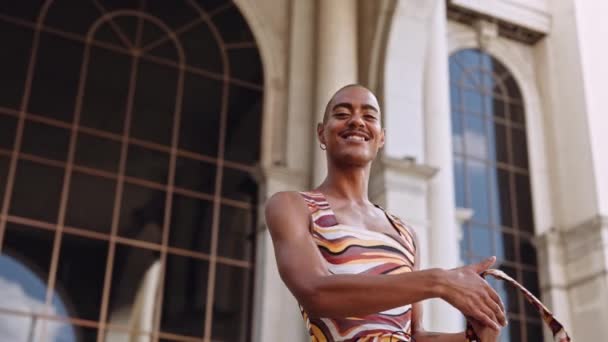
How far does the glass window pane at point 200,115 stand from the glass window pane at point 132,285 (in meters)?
1.58

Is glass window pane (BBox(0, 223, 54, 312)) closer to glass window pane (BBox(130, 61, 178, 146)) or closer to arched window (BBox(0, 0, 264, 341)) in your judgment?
arched window (BBox(0, 0, 264, 341))

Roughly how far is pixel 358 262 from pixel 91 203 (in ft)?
29.2

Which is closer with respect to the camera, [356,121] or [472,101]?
[356,121]

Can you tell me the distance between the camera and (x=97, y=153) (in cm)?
1109

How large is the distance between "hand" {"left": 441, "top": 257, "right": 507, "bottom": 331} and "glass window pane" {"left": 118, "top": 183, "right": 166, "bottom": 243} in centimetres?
912

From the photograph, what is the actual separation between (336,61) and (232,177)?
1940mm

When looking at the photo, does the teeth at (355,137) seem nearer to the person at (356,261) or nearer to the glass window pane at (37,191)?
the person at (356,261)

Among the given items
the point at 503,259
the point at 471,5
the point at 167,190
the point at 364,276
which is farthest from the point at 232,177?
the point at 364,276

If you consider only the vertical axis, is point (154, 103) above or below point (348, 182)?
above

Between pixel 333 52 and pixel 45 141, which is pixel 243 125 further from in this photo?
pixel 45 141

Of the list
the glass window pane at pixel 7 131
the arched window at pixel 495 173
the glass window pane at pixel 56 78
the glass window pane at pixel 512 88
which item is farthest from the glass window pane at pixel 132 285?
the glass window pane at pixel 512 88

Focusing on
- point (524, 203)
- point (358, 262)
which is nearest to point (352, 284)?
point (358, 262)

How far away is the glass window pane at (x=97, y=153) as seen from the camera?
36.1 ft

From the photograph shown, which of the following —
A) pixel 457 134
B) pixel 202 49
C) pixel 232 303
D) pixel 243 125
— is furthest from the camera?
pixel 457 134
